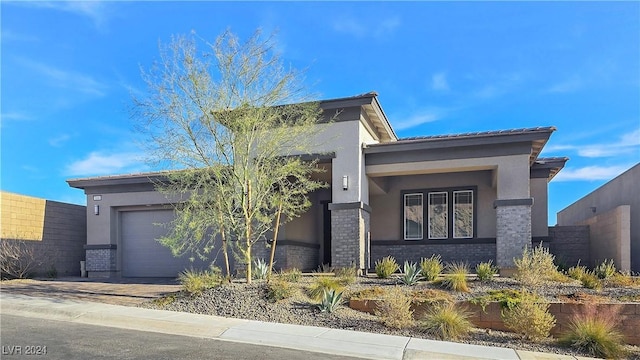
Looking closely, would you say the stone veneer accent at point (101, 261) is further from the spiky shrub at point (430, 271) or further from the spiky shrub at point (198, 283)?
the spiky shrub at point (430, 271)

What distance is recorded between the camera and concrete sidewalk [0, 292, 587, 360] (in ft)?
29.4

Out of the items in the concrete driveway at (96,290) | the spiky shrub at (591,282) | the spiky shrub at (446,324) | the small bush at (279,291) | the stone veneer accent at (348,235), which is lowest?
the concrete driveway at (96,290)

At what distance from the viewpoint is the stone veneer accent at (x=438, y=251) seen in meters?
18.8

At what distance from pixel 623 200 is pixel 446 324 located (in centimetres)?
1348

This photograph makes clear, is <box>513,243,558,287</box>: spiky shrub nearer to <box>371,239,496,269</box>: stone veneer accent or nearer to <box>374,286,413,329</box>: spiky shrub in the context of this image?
<box>374,286,413,329</box>: spiky shrub

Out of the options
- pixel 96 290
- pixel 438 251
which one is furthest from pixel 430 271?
pixel 96 290

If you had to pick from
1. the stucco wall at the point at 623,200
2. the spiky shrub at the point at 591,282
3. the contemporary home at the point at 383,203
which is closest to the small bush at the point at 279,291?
the contemporary home at the point at 383,203

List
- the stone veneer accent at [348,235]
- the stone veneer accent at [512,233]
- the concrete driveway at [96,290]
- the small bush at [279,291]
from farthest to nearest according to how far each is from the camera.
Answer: the stone veneer accent at [348,235]
the stone veneer accent at [512,233]
the concrete driveway at [96,290]
the small bush at [279,291]

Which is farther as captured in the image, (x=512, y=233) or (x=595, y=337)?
(x=512, y=233)

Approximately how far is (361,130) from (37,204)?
1418cm

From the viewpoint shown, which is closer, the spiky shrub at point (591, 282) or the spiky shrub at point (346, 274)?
the spiky shrub at point (591, 282)

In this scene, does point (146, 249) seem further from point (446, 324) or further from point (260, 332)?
point (446, 324)

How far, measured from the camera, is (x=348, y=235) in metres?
16.9

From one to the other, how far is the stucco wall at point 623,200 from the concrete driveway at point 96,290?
16083 millimetres
